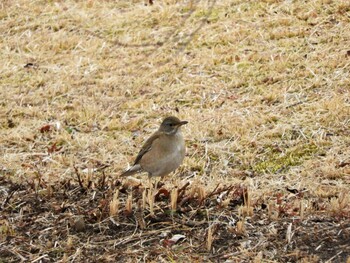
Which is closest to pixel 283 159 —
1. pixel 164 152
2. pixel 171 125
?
pixel 171 125

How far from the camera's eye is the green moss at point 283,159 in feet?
24.7

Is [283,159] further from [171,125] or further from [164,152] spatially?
[164,152]

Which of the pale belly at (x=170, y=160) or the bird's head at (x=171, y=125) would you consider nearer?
the pale belly at (x=170, y=160)

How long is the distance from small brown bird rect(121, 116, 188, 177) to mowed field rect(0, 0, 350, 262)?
0.27 meters

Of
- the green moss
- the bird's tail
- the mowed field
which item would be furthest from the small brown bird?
the green moss

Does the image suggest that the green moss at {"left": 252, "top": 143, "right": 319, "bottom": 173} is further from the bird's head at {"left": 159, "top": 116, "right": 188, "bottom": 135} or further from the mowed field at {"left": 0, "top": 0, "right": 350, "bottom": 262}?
the bird's head at {"left": 159, "top": 116, "right": 188, "bottom": 135}

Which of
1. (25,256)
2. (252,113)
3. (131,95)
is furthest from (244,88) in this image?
(25,256)

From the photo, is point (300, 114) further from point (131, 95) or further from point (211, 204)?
point (211, 204)

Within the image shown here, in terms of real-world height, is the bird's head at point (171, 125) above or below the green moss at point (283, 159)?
above

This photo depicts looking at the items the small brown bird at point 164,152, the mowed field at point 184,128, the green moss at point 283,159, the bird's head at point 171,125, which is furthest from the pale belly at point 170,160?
the green moss at point 283,159

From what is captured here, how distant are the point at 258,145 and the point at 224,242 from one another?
2.88 metres

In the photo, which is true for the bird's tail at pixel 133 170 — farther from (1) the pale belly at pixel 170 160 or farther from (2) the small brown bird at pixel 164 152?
(1) the pale belly at pixel 170 160

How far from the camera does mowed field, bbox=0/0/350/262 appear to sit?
5.42 meters

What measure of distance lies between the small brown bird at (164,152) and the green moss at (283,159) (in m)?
1.09
